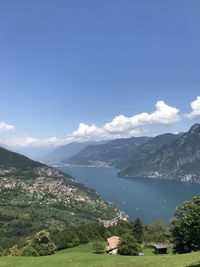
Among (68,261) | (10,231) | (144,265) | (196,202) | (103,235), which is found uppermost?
(196,202)

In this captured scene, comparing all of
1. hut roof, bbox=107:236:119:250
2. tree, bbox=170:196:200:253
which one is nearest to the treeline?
tree, bbox=170:196:200:253

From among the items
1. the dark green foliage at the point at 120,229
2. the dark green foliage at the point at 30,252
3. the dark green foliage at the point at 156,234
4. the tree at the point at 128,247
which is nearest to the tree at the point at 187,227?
the tree at the point at 128,247

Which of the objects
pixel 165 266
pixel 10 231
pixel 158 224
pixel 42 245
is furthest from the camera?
pixel 10 231

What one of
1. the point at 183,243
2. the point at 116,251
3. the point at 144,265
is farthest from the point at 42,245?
the point at 144,265

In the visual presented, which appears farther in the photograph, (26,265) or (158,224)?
(158,224)

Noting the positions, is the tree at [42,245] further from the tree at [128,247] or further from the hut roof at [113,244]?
the tree at [128,247]

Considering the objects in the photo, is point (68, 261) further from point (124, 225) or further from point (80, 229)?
point (124, 225)

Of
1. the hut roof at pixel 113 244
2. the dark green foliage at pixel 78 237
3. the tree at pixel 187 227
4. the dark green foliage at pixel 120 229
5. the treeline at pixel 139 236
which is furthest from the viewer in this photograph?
the dark green foliage at pixel 120 229

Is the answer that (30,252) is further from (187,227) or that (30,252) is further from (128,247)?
(187,227)
